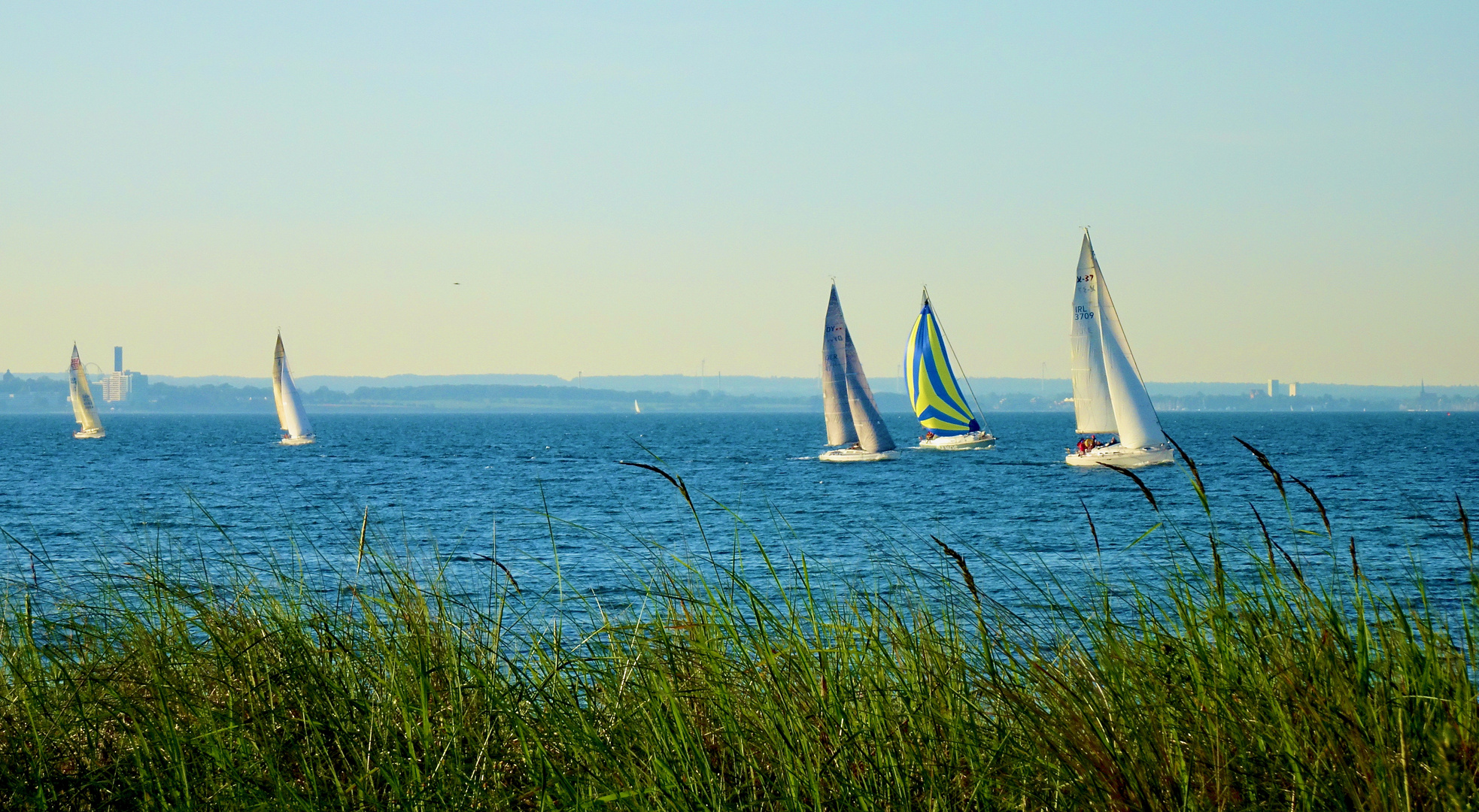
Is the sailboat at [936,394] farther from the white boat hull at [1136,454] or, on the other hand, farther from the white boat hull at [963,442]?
the white boat hull at [1136,454]

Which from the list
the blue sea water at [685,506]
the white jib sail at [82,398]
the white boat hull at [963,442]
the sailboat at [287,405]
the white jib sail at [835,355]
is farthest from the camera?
the white jib sail at [82,398]

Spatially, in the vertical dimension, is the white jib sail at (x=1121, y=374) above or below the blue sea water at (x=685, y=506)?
above

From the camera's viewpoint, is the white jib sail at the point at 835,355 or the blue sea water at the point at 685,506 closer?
the blue sea water at the point at 685,506

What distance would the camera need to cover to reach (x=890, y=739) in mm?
3201

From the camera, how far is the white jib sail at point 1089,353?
4478 centimetres

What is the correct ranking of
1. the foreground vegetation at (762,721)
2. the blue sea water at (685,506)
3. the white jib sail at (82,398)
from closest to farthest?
1. the foreground vegetation at (762,721)
2. the blue sea water at (685,506)
3. the white jib sail at (82,398)

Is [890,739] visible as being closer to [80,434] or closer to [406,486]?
[406,486]

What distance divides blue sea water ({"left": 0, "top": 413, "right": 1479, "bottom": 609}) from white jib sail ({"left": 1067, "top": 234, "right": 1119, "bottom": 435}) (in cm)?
285

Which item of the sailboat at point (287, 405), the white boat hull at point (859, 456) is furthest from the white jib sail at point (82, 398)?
the white boat hull at point (859, 456)

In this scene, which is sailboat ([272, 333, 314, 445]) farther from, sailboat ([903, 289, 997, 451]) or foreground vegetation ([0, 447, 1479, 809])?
foreground vegetation ([0, 447, 1479, 809])

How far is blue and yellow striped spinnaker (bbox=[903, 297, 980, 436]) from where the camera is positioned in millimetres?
59656

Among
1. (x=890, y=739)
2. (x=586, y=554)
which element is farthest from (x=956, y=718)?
(x=586, y=554)

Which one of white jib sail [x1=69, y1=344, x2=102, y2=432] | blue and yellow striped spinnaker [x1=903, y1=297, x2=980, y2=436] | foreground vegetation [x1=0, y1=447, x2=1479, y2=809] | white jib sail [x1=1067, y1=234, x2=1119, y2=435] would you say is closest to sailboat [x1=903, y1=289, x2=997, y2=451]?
blue and yellow striped spinnaker [x1=903, y1=297, x2=980, y2=436]

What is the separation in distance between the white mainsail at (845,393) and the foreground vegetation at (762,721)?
164 feet
